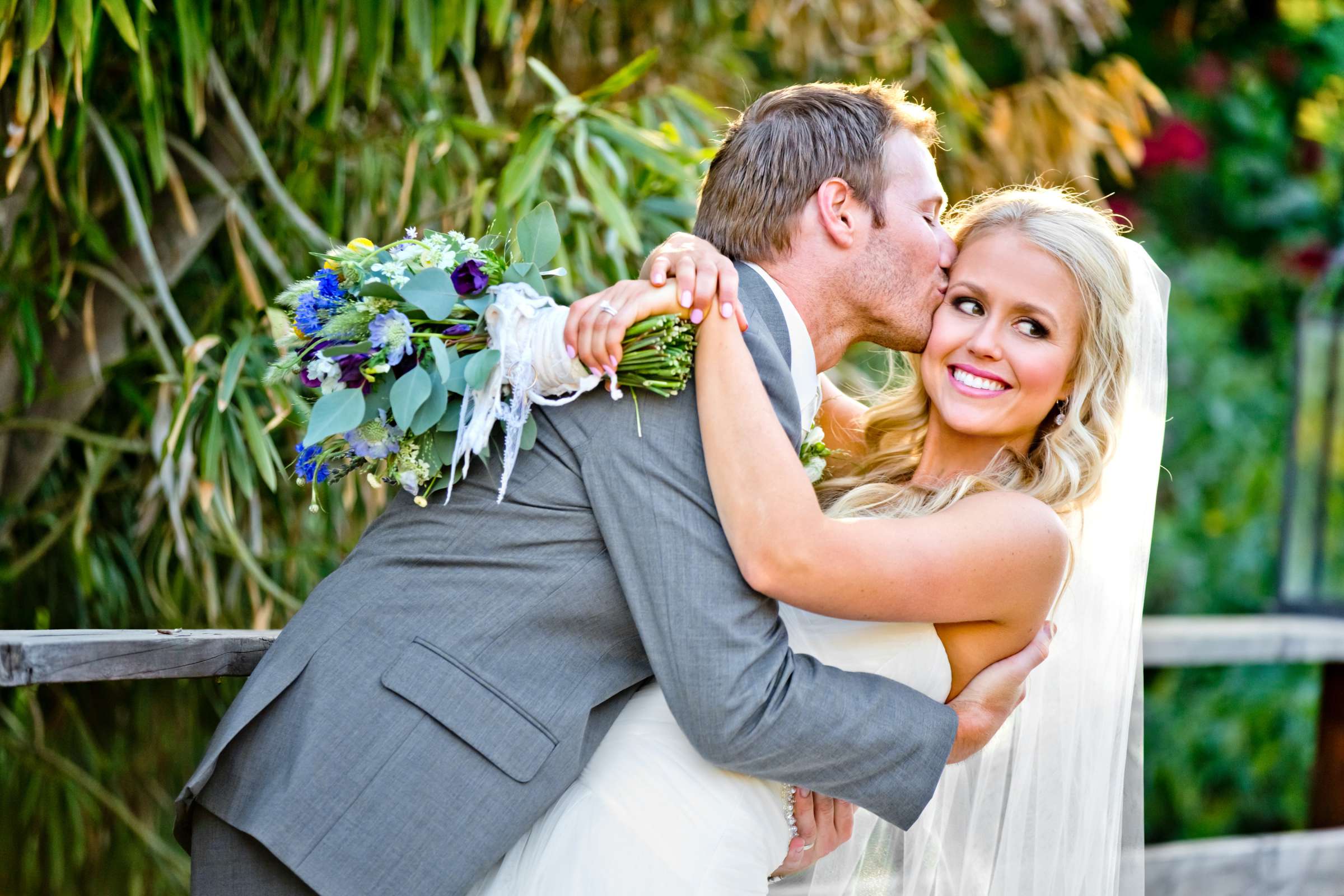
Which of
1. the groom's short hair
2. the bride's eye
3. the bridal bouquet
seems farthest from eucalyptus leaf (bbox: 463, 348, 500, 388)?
the bride's eye

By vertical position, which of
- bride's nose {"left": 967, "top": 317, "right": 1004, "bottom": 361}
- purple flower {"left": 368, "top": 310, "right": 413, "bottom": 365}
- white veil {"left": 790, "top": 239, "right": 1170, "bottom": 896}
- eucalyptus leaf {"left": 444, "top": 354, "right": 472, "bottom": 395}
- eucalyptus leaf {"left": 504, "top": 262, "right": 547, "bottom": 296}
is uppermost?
eucalyptus leaf {"left": 504, "top": 262, "right": 547, "bottom": 296}

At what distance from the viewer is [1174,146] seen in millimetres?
6645

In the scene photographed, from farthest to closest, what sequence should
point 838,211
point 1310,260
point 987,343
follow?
point 1310,260 < point 987,343 < point 838,211

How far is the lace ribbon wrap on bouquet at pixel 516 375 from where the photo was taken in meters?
1.66

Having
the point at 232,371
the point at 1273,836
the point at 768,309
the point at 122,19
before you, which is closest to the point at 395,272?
the point at 768,309

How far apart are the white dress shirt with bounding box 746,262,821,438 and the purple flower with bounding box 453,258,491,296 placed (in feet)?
1.46

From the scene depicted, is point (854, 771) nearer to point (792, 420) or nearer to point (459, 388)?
point (792, 420)

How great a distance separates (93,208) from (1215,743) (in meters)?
5.06

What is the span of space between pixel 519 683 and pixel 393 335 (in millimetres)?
494

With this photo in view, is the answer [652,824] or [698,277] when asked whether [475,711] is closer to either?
[652,824]

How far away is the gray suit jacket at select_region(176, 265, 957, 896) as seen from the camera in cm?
163

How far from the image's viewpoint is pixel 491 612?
1.69m

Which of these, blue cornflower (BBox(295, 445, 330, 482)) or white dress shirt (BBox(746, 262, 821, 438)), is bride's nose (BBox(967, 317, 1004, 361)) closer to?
white dress shirt (BBox(746, 262, 821, 438))

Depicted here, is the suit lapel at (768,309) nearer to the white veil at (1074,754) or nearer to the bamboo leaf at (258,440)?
the white veil at (1074,754)
